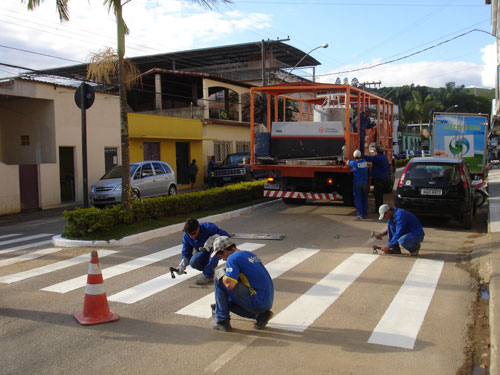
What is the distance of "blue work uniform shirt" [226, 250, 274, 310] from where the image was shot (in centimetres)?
482

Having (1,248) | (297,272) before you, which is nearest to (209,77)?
(1,248)

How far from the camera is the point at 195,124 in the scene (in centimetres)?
2856

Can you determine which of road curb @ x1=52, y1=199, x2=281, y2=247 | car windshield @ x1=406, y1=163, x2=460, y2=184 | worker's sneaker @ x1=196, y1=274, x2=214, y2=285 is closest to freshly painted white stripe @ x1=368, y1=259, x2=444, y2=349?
worker's sneaker @ x1=196, y1=274, x2=214, y2=285

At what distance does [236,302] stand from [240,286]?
0.25 m

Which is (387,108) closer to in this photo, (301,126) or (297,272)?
(301,126)

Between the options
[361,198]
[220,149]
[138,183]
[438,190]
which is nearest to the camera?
[438,190]

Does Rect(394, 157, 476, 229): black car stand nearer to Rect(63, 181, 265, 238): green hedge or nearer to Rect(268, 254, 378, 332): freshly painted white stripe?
Rect(268, 254, 378, 332): freshly painted white stripe

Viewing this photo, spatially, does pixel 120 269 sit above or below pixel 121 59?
below

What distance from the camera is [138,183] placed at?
17.1 meters

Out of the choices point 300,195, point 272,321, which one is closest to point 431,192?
point 300,195

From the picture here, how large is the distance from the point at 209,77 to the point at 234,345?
2763 centimetres

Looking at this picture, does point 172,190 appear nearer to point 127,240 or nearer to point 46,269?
point 127,240

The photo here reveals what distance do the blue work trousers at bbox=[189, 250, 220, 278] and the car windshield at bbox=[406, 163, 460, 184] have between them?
668 centimetres

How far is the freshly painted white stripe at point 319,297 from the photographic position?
539cm
